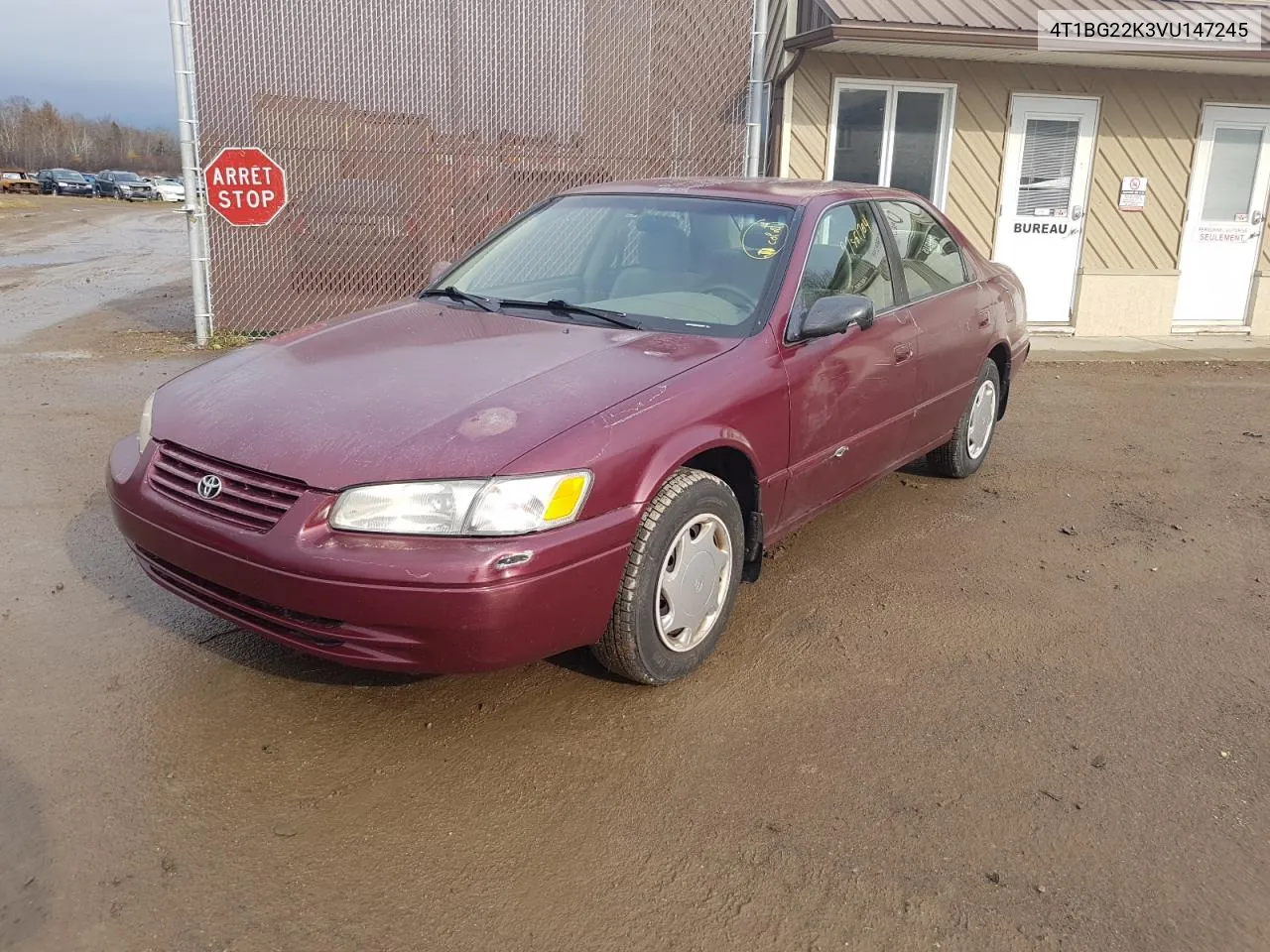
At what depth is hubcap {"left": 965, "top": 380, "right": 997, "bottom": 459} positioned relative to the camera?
557 cm

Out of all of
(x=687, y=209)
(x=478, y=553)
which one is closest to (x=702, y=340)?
(x=687, y=209)

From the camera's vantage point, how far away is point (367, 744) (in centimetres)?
301

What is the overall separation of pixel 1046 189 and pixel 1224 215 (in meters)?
2.16

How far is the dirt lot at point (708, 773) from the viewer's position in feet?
7.75

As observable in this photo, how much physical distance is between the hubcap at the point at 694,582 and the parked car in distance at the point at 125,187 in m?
69.3

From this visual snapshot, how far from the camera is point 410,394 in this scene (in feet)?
10.2

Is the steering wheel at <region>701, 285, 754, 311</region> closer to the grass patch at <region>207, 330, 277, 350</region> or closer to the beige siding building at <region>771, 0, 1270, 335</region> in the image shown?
the beige siding building at <region>771, 0, 1270, 335</region>

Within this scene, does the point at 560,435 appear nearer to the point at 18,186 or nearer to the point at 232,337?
the point at 232,337

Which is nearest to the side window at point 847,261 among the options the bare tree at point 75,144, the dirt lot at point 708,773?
the dirt lot at point 708,773

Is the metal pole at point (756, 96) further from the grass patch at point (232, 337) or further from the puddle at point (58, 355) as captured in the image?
the puddle at point (58, 355)

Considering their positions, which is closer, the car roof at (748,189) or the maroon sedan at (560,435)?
the maroon sedan at (560,435)

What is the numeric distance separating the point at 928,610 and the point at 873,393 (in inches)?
35.4

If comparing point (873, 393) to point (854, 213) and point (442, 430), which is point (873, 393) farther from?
point (442, 430)

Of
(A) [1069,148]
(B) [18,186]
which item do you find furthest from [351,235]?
(B) [18,186]
